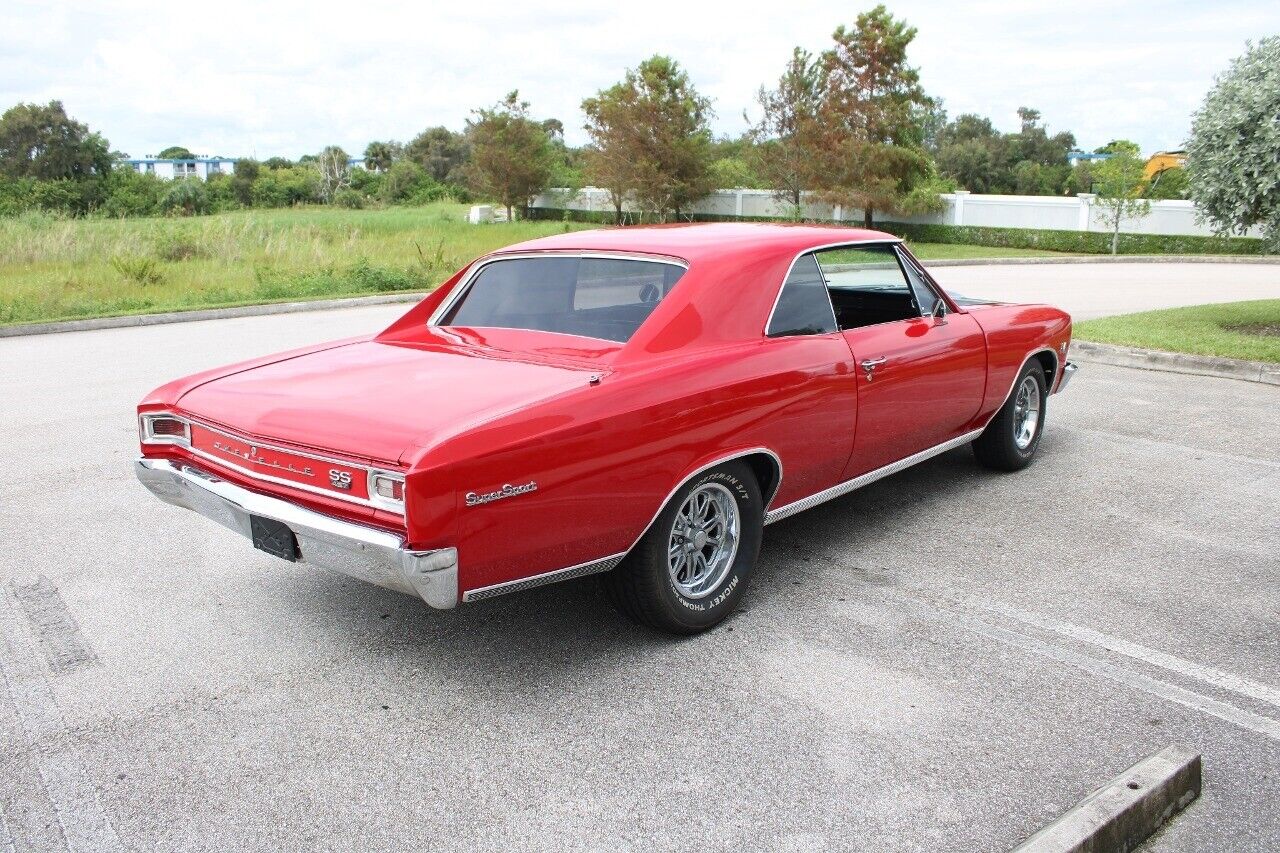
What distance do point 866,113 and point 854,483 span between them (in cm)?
3002

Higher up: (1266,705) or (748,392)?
(748,392)

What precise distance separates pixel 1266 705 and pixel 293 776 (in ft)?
10.3

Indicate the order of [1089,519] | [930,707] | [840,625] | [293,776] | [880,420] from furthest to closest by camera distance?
[1089,519] → [880,420] → [840,625] → [930,707] → [293,776]

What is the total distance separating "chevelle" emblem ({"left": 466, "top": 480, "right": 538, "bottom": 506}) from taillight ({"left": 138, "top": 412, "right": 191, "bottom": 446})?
1.54 m

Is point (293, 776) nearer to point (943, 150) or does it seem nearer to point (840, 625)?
point (840, 625)

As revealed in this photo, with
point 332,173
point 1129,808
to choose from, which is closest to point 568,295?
point 1129,808

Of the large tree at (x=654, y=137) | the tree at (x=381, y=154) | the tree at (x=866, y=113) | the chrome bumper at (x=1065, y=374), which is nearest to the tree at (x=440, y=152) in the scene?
the tree at (x=381, y=154)

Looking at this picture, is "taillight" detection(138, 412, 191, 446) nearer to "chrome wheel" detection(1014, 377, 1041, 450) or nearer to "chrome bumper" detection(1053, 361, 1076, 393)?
"chrome wheel" detection(1014, 377, 1041, 450)

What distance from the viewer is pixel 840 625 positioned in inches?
163

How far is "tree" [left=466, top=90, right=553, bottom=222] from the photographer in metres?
49.5

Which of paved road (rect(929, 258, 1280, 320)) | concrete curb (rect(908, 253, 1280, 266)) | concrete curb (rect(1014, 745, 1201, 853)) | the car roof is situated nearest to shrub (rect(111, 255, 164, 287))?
paved road (rect(929, 258, 1280, 320))

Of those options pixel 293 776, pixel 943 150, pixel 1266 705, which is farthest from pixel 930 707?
pixel 943 150

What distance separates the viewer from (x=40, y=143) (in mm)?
59188

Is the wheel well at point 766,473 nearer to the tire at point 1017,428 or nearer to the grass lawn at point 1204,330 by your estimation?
the tire at point 1017,428
